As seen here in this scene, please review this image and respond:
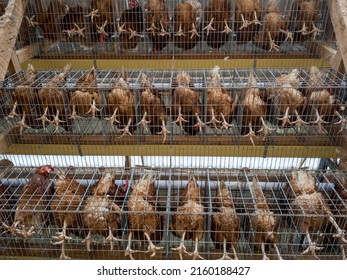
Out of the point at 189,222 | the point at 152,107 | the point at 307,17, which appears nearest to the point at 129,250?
the point at 189,222

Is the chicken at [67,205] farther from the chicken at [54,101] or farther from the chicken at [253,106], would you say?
the chicken at [253,106]

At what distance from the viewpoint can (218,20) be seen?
2.06 m

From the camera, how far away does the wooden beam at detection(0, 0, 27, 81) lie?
1760 mm

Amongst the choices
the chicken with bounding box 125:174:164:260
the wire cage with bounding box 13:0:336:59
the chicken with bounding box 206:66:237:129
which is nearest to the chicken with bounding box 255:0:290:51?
the wire cage with bounding box 13:0:336:59

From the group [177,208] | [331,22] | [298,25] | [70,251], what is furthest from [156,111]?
[331,22]

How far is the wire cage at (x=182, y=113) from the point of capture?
5.45 ft

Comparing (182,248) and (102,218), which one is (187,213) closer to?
(182,248)

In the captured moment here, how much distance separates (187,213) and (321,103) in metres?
0.90

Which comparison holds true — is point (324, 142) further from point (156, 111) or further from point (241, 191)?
point (156, 111)

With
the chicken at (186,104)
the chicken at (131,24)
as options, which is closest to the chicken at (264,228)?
the chicken at (186,104)

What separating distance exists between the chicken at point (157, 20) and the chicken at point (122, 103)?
1.70 feet

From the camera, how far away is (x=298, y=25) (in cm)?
207

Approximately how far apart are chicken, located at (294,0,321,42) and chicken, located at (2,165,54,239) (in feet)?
5.55
